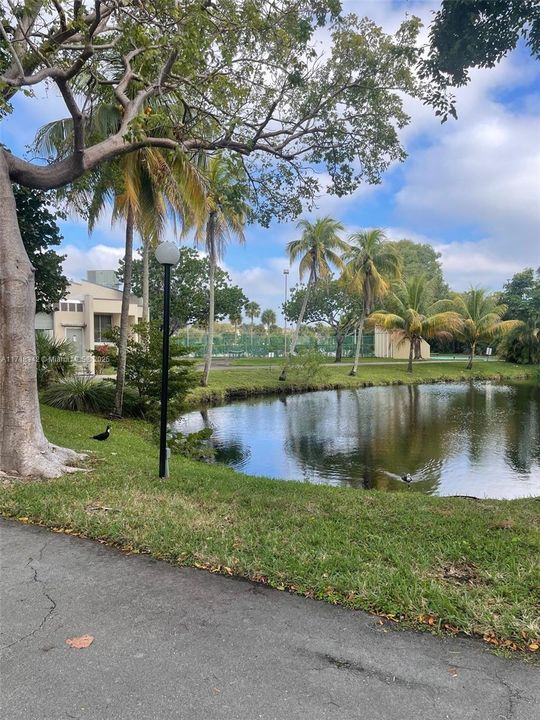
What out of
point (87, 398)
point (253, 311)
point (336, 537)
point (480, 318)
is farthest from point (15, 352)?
point (253, 311)

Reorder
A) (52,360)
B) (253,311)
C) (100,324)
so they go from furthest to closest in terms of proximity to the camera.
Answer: (253,311) → (100,324) → (52,360)

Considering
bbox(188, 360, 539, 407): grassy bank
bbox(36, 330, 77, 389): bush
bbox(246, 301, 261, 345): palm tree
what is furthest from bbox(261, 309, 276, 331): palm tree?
bbox(36, 330, 77, 389): bush

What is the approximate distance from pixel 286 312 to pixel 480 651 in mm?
45687

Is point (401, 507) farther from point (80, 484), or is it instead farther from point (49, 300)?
point (49, 300)

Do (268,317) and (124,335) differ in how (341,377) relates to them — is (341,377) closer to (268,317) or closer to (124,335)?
(124,335)

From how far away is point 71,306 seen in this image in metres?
30.9

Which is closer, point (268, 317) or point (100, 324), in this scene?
point (100, 324)

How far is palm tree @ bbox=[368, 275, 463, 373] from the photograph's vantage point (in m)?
35.2

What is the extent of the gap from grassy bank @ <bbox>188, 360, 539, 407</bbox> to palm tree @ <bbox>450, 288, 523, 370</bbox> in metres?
2.47

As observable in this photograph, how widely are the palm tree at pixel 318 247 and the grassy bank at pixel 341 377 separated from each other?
6012 mm

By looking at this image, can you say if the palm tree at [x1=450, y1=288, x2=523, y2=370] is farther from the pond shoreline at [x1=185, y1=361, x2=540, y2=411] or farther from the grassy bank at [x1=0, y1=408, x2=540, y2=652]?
the grassy bank at [x1=0, y1=408, x2=540, y2=652]

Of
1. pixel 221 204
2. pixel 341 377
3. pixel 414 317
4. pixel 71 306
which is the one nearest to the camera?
pixel 221 204

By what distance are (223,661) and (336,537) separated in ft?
5.93

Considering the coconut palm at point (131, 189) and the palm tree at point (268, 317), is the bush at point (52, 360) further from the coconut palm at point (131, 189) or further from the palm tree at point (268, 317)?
the palm tree at point (268, 317)
